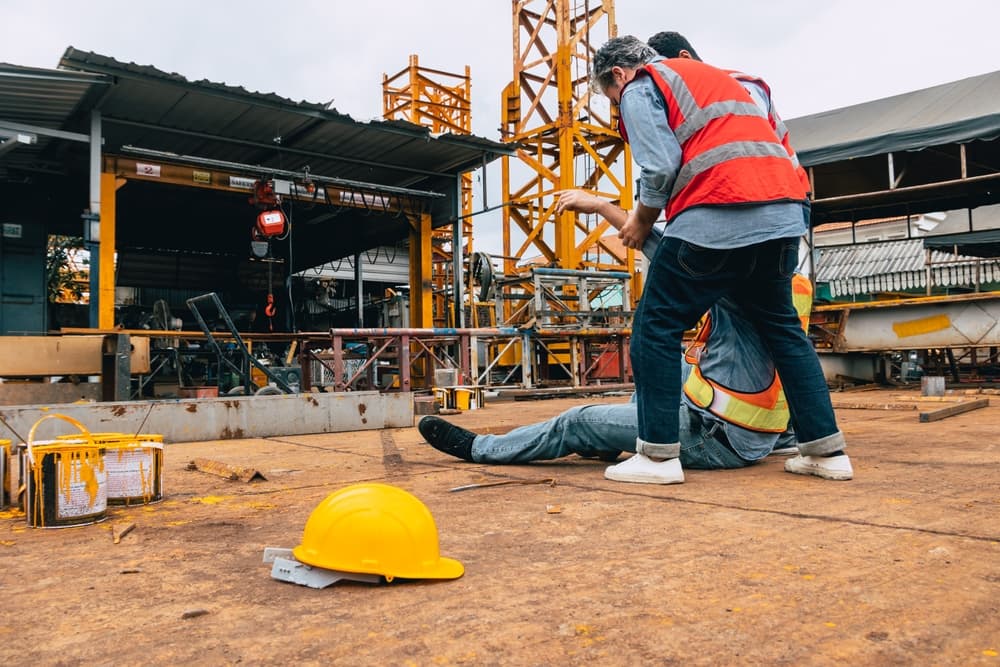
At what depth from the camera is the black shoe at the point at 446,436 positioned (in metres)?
3.29

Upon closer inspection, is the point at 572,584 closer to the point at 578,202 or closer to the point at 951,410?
the point at 578,202

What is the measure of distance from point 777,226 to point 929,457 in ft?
4.82

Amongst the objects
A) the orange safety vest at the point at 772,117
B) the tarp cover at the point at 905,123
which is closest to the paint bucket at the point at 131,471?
the orange safety vest at the point at 772,117

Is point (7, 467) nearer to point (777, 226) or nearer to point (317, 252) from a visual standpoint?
point (777, 226)

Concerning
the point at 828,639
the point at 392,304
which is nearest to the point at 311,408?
the point at 828,639

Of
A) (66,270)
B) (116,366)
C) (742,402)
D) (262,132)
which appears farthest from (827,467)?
(66,270)

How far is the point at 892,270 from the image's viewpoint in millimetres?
24859

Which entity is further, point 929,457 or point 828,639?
point 929,457

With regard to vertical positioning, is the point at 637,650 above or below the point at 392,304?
below

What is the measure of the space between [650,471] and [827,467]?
63cm

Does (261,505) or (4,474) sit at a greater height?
(4,474)

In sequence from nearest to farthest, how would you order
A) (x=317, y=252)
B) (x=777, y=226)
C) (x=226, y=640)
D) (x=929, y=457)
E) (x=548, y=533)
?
(x=226, y=640) < (x=548, y=533) < (x=777, y=226) < (x=929, y=457) < (x=317, y=252)

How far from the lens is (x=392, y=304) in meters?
23.3

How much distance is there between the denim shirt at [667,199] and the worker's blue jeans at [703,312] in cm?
4
